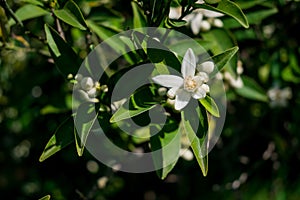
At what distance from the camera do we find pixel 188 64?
1.59 m

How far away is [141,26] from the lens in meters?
1.86

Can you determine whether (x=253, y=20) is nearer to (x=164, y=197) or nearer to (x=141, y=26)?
(x=141, y=26)

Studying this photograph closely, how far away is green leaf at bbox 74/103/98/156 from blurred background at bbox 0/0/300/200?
2.09 feet

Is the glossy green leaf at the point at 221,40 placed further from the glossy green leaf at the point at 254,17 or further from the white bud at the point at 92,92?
the white bud at the point at 92,92

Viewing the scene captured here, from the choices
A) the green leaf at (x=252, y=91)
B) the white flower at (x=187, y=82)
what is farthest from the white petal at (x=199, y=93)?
the green leaf at (x=252, y=91)

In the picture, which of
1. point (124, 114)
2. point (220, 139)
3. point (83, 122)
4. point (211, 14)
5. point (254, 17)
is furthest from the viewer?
point (220, 139)

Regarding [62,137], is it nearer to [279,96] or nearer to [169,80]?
[169,80]

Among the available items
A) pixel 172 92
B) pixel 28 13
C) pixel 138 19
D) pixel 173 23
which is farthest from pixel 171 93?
pixel 28 13

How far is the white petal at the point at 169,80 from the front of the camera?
156cm

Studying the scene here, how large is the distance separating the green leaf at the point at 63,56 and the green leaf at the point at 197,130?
0.47 meters

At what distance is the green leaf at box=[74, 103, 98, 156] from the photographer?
157cm

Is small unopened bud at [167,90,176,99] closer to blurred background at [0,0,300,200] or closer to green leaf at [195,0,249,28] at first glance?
green leaf at [195,0,249,28]

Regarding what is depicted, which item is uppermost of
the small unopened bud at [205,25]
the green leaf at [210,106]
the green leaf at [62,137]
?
the green leaf at [210,106]

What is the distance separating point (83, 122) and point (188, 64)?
0.39 meters
